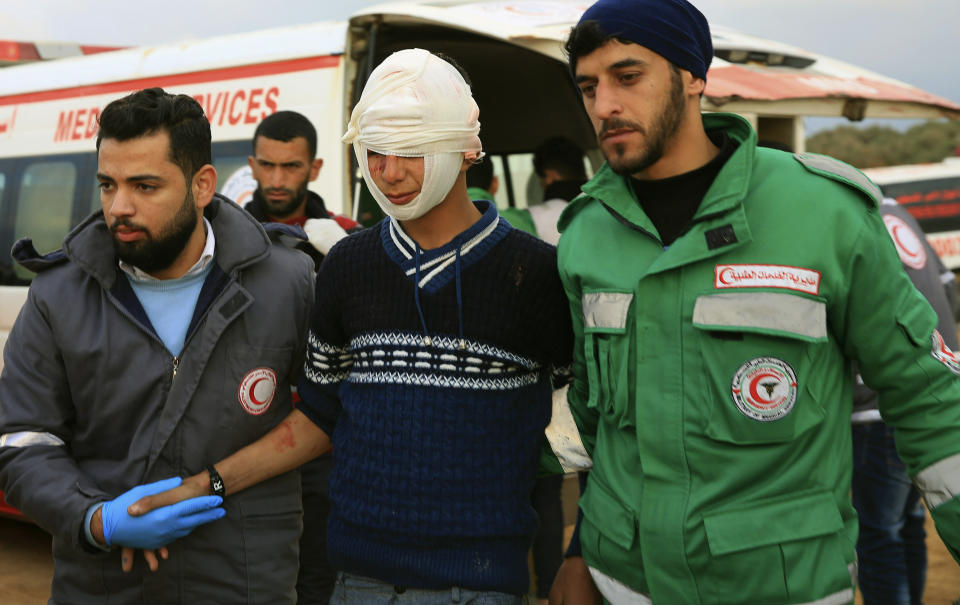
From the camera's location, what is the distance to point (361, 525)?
211cm

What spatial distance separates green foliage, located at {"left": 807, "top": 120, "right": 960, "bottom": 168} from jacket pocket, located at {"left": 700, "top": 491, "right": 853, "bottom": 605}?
3870 cm

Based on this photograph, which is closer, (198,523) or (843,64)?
(198,523)

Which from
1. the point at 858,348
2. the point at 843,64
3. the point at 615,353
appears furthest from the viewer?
the point at 843,64

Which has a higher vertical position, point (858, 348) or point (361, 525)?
point (858, 348)

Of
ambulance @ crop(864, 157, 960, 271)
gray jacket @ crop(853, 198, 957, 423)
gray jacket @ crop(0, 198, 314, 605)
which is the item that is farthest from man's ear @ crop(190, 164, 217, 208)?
ambulance @ crop(864, 157, 960, 271)

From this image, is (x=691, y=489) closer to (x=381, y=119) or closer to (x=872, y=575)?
(x=381, y=119)

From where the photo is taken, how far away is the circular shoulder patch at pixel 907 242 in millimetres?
3520

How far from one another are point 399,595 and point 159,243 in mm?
1001

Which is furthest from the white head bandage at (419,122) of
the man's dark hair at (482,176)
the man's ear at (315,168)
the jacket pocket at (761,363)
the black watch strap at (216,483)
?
the man's dark hair at (482,176)

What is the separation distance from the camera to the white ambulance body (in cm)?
464

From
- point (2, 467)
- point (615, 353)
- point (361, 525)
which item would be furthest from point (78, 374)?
point (615, 353)

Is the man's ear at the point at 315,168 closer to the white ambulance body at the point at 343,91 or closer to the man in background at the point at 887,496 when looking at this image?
the white ambulance body at the point at 343,91

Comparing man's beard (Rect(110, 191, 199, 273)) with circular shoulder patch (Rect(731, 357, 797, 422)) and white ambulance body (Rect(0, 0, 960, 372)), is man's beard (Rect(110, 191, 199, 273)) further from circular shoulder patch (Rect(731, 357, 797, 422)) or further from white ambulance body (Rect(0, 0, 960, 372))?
white ambulance body (Rect(0, 0, 960, 372))

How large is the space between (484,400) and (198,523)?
2.42 feet
